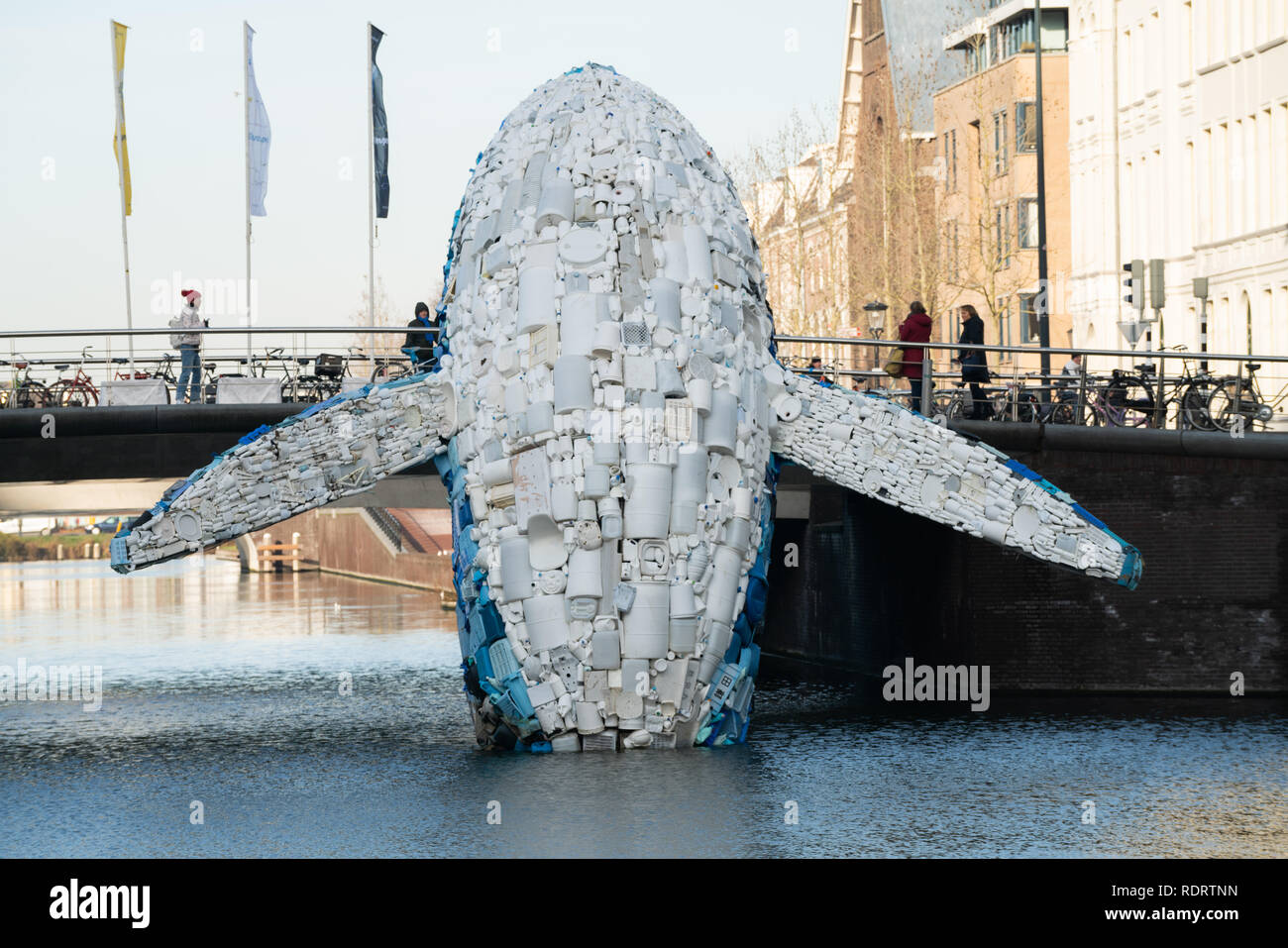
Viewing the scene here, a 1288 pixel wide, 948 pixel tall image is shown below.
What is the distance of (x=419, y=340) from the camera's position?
27719 mm

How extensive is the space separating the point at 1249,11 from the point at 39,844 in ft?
123

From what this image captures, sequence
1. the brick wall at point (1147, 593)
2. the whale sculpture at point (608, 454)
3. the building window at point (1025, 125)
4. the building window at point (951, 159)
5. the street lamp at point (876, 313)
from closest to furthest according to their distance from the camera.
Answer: the whale sculpture at point (608, 454) < the brick wall at point (1147, 593) < the street lamp at point (876, 313) < the building window at point (1025, 125) < the building window at point (951, 159)

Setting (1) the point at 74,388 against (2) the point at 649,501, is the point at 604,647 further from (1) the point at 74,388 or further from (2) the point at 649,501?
(1) the point at 74,388

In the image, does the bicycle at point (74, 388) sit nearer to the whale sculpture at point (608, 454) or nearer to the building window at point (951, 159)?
the whale sculpture at point (608, 454)

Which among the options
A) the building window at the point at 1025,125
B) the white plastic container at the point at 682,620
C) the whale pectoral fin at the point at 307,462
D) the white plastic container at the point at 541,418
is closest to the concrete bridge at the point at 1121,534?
the whale pectoral fin at the point at 307,462

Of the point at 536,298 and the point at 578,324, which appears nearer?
the point at 578,324

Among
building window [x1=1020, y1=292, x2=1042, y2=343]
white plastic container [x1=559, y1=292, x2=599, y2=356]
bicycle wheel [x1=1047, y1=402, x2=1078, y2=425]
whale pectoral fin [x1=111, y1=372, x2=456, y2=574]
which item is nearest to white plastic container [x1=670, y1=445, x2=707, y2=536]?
white plastic container [x1=559, y1=292, x2=599, y2=356]

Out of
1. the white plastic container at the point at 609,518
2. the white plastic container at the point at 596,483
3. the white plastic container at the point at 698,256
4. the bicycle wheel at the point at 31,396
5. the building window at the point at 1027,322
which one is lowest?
the white plastic container at the point at 609,518

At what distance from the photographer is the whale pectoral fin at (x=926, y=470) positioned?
2150cm

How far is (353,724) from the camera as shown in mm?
27047

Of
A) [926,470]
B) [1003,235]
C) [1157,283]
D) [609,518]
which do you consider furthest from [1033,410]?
[1003,235]

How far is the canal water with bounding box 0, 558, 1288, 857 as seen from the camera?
1811 cm

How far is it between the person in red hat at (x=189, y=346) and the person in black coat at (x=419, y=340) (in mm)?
3123

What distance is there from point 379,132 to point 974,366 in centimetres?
2038
